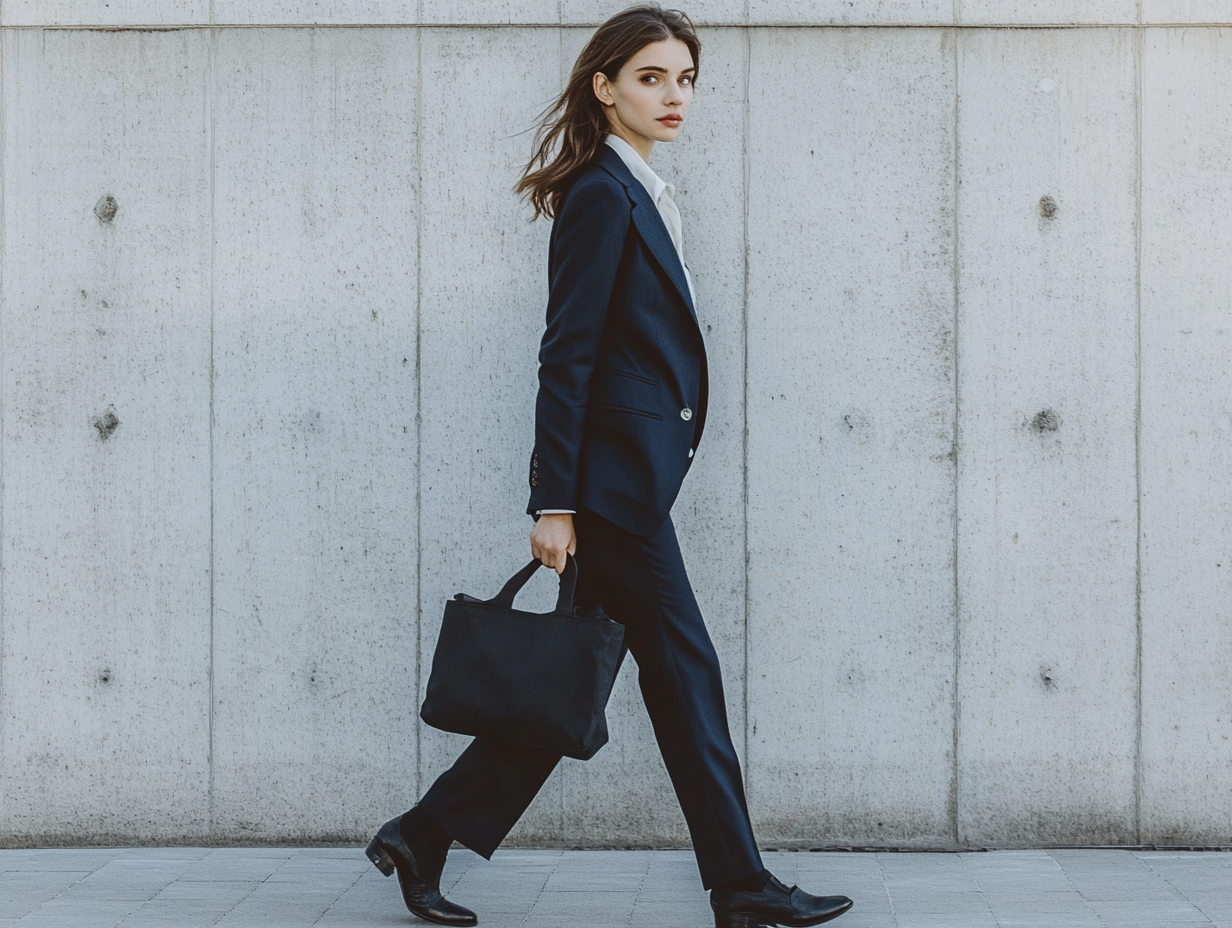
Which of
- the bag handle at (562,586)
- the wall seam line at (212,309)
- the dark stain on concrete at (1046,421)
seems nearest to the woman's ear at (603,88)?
the bag handle at (562,586)

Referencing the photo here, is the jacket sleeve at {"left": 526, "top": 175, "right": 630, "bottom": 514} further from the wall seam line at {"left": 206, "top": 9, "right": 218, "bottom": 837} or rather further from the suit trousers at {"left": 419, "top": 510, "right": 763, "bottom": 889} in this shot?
the wall seam line at {"left": 206, "top": 9, "right": 218, "bottom": 837}

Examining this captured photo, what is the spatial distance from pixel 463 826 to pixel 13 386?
2145mm

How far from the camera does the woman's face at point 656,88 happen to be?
3.12 m

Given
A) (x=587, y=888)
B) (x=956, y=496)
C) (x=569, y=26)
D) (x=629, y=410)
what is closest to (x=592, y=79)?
(x=629, y=410)

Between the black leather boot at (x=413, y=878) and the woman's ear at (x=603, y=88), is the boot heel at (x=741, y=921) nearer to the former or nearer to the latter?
the black leather boot at (x=413, y=878)

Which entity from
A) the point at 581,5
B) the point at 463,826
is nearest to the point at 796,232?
the point at 581,5

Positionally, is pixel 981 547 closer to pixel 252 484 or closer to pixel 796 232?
pixel 796 232

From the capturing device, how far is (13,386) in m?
4.20

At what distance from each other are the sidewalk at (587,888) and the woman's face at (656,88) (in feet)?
6.42

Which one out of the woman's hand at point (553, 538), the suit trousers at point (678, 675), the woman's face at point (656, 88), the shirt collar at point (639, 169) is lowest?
the suit trousers at point (678, 675)

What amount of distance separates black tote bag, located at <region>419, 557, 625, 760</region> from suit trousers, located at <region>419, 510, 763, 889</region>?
9 centimetres

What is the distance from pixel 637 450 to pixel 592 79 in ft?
2.99

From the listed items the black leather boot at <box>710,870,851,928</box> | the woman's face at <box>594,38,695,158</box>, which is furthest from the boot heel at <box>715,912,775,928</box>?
the woman's face at <box>594,38,695,158</box>

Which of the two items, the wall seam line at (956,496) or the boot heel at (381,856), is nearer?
the boot heel at (381,856)
